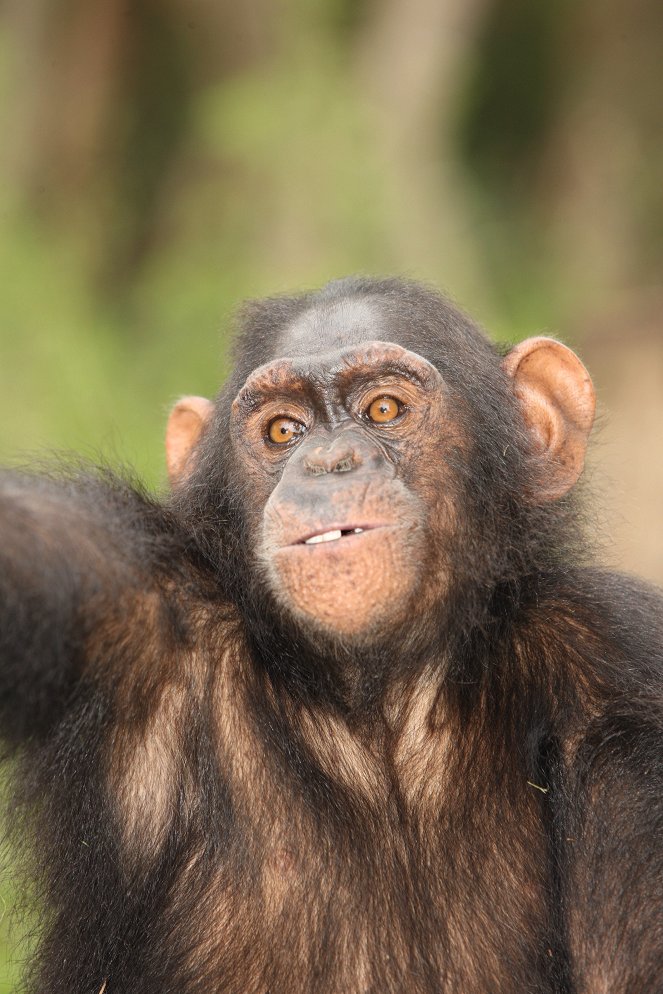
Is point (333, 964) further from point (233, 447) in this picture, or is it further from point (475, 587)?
point (233, 447)

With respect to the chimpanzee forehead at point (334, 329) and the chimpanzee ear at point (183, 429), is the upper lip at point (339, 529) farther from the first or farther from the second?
the chimpanzee ear at point (183, 429)

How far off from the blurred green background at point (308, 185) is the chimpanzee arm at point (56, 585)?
509 cm

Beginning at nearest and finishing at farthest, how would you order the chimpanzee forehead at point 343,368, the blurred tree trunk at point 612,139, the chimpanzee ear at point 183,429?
the chimpanzee forehead at point 343,368 → the chimpanzee ear at point 183,429 → the blurred tree trunk at point 612,139

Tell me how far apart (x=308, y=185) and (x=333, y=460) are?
8182 mm

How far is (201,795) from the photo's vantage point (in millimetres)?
4629

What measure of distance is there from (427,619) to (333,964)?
1.17 m

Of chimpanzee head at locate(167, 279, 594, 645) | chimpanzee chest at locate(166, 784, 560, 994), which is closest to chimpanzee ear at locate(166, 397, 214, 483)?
chimpanzee head at locate(167, 279, 594, 645)

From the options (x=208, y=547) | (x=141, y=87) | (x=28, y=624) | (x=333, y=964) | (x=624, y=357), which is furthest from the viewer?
(x=141, y=87)

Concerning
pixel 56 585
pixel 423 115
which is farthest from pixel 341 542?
pixel 423 115

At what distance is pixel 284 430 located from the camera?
498cm

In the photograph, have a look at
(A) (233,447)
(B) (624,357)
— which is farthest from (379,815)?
(B) (624,357)

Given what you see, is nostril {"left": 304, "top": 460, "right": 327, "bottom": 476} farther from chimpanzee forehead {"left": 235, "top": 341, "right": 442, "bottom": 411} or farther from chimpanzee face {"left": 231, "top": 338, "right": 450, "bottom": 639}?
chimpanzee forehead {"left": 235, "top": 341, "right": 442, "bottom": 411}

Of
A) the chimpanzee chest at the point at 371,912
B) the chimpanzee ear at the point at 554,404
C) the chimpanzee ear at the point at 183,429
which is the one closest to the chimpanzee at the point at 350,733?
the chimpanzee chest at the point at 371,912

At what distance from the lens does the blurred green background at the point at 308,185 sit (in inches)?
463
